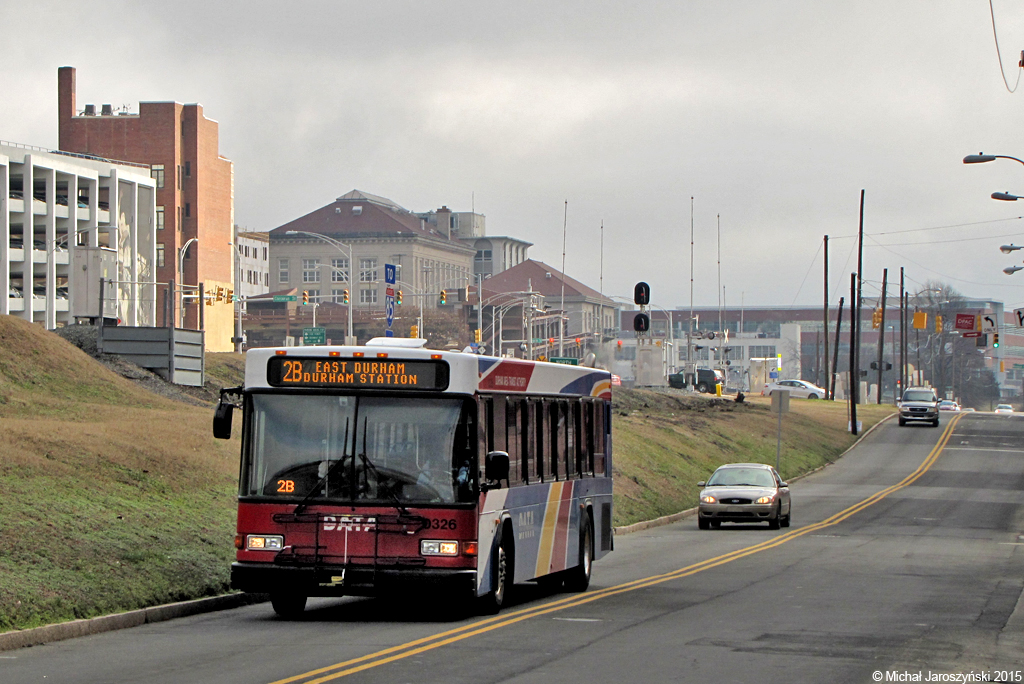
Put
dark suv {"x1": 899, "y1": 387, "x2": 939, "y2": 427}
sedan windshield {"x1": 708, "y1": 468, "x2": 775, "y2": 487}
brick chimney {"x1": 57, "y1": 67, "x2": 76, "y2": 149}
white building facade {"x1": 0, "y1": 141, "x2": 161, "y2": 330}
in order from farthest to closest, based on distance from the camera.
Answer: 1. brick chimney {"x1": 57, "y1": 67, "x2": 76, "y2": 149}
2. white building facade {"x1": 0, "y1": 141, "x2": 161, "y2": 330}
3. dark suv {"x1": 899, "y1": 387, "x2": 939, "y2": 427}
4. sedan windshield {"x1": 708, "y1": 468, "x2": 775, "y2": 487}

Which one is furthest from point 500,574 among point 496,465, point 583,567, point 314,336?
point 314,336

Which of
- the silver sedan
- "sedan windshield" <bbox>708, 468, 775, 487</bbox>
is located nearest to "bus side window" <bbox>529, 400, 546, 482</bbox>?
the silver sedan

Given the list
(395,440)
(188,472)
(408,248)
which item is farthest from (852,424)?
(408,248)

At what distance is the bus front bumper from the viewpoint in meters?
13.1

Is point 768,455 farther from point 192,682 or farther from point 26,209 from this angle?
point 26,209

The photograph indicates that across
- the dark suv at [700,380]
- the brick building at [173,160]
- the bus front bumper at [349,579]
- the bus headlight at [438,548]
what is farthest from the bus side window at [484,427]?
the brick building at [173,160]

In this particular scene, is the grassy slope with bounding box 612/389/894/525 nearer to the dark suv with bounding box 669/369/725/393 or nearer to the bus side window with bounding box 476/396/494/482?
the dark suv with bounding box 669/369/725/393

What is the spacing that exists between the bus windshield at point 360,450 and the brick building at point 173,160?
335 feet

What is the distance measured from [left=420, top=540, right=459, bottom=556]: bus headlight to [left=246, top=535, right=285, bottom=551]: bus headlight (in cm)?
141

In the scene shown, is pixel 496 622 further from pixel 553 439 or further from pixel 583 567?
pixel 583 567

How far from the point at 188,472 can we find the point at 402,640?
Result: 10117 mm

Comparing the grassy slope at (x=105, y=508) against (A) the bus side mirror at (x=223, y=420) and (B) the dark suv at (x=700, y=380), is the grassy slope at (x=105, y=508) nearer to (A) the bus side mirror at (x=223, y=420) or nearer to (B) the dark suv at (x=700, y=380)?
(A) the bus side mirror at (x=223, y=420)

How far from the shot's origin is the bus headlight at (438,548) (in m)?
13.1

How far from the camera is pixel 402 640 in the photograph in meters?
12.2
